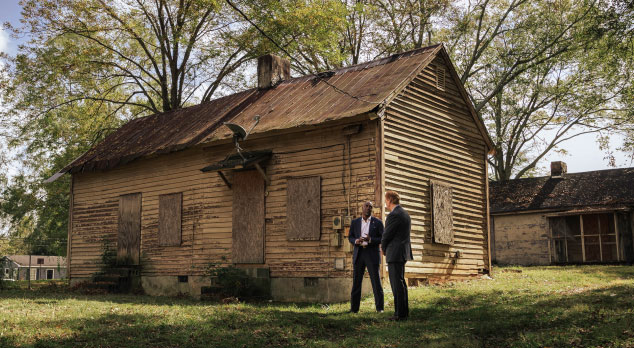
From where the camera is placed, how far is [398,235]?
1083cm

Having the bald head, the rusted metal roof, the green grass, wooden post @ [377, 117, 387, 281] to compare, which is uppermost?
the rusted metal roof

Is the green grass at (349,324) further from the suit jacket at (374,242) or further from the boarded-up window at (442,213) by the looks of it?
the boarded-up window at (442,213)

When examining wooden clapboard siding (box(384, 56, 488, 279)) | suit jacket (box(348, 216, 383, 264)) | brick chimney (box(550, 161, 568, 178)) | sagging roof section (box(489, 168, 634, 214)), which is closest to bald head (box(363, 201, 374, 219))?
suit jacket (box(348, 216, 383, 264))

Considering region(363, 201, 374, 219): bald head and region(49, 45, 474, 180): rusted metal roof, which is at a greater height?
region(49, 45, 474, 180): rusted metal roof

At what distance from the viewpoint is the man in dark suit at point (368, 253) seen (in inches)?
459

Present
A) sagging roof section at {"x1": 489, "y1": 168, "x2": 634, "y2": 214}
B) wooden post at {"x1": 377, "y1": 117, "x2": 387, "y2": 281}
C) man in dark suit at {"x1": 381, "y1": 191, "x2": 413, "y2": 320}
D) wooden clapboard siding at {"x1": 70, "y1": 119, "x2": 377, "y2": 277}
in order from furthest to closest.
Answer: sagging roof section at {"x1": 489, "y1": 168, "x2": 634, "y2": 214} < wooden clapboard siding at {"x1": 70, "y1": 119, "x2": 377, "y2": 277} < wooden post at {"x1": 377, "y1": 117, "x2": 387, "y2": 281} < man in dark suit at {"x1": 381, "y1": 191, "x2": 413, "y2": 320}

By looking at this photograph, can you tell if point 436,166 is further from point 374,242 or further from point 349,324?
point 349,324

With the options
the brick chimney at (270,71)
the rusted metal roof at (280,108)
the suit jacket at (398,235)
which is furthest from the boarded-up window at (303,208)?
the brick chimney at (270,71)

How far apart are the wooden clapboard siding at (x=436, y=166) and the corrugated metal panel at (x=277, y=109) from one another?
708 millimetres

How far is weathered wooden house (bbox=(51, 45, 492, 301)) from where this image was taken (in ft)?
50.1

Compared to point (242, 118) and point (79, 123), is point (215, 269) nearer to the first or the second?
point (242, 118)

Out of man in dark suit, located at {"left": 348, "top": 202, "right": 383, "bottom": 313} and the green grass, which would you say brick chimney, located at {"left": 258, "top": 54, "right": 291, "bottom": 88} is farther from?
man in dark suit, located at {"left": 348, "top": 202, "right": 383, "bottom": 313}

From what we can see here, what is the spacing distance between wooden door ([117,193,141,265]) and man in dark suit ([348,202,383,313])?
10312 millimetres

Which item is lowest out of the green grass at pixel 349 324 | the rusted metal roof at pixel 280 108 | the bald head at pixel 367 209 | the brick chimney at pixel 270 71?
the green grass at pixel 349 324
